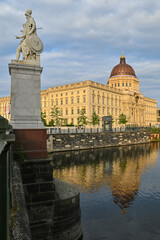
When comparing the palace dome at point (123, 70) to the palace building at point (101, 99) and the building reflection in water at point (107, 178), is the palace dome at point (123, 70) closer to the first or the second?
the palace building at point (101, 99)

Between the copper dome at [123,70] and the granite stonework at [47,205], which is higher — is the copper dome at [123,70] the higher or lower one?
the higher one

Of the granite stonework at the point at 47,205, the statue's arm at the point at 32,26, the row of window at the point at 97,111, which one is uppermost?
the row of window at the point at 97,111

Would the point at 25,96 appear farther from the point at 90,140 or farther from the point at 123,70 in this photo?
the point at 123,70

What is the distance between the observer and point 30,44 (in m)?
11.9

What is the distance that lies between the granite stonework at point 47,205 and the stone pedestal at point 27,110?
968 millimetres

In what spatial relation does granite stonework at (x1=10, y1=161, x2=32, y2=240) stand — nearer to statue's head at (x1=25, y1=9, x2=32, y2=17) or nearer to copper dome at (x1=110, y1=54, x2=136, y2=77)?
statue's head at (x1=25, y1=9, x2=32, y2=17)

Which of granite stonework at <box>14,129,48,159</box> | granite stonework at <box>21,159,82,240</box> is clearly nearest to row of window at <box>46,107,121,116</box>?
granite stonework at <box>14,129,48,159</box>

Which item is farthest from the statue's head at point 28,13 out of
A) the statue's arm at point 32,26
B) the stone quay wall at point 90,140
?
the stone quay wall at point 90,140

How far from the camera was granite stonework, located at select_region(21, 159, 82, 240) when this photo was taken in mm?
9195

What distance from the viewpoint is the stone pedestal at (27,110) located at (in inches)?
432

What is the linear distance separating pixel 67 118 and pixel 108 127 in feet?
123

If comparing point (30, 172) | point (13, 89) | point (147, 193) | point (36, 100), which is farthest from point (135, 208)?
point (13, 89)

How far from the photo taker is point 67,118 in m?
93.2

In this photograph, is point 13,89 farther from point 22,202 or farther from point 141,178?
point 141,178
